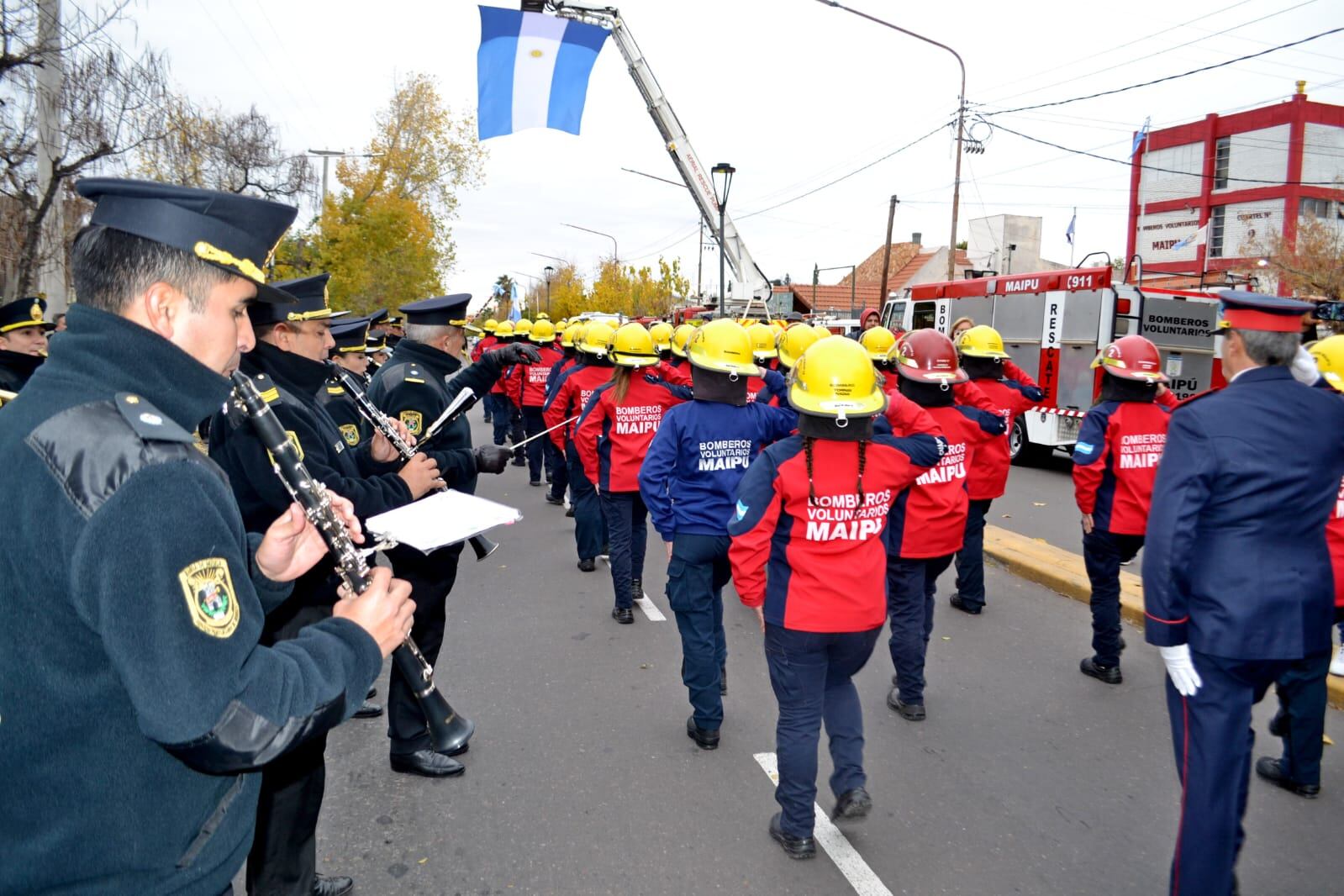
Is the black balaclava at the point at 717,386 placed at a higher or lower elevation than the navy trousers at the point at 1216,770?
higher

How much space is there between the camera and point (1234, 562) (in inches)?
108

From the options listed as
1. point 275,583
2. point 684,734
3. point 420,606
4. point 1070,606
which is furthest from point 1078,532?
point 275,583

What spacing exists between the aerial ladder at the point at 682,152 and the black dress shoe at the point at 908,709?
510 inches

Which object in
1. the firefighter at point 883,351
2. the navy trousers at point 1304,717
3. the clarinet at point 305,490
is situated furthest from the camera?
the firefighter at point 883,351

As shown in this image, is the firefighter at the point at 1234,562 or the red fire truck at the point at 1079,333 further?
the red fire truck at the point at 1079,333

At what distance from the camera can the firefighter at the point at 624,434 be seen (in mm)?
6098

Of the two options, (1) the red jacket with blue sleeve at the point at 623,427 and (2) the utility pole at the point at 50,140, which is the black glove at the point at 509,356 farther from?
(2) the utility pole at the point at 50,140

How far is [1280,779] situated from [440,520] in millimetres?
4067

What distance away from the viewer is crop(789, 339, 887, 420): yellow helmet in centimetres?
323

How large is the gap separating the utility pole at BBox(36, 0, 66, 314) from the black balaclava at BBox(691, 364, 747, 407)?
870 cm

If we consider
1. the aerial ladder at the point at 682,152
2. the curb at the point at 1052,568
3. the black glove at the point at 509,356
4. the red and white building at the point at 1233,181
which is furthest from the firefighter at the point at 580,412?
the red and white building at the point at 1233,181

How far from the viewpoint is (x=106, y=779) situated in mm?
1412

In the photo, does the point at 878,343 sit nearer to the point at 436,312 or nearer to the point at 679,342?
the point at 679,342

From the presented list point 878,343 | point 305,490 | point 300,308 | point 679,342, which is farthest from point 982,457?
point 305,490
